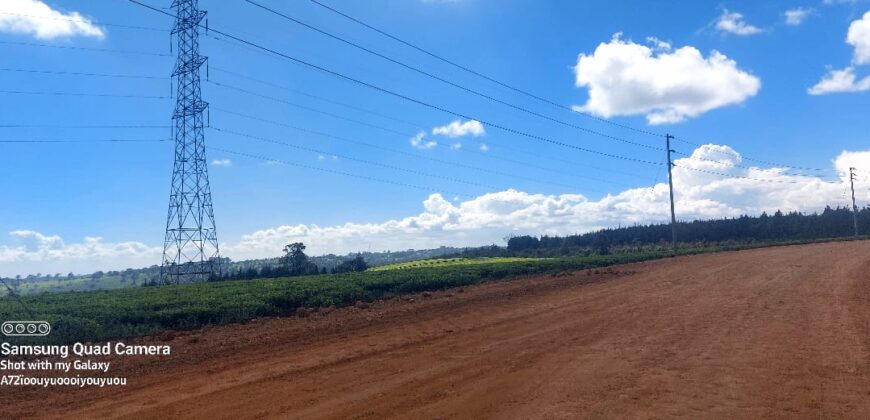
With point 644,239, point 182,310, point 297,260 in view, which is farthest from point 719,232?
point 182,310

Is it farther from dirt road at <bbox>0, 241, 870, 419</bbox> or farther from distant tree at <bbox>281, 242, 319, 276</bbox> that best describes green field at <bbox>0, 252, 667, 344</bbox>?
distant tree at <bbox>281, 242, 319, 276</bbox>

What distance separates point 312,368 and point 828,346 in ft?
34.4

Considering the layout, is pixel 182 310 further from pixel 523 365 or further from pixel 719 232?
pixel 719 232

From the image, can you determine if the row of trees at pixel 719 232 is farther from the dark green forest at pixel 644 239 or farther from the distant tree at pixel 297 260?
the distant tree at pixel 297 260

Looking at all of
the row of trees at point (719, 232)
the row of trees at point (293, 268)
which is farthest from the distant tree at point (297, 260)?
the row of trees at point (719, 232)

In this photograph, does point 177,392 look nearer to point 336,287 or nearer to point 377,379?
point 377,379

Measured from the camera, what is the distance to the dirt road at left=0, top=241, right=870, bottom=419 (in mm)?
8672

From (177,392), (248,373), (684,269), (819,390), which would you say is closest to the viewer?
(819,390)

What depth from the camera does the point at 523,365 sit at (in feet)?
36.7

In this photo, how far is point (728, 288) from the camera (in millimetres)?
22359

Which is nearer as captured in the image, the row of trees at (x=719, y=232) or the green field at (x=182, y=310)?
the green field at (x=182, y=310)

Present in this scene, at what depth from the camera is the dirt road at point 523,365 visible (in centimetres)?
867

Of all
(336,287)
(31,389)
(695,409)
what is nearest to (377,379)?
(695,409)

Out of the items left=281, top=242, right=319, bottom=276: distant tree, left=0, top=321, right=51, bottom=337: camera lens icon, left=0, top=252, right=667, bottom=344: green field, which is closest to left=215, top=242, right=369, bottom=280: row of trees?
left=281, top=242, right=319, bottom=276: distant tree
